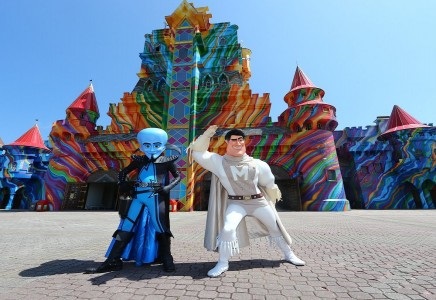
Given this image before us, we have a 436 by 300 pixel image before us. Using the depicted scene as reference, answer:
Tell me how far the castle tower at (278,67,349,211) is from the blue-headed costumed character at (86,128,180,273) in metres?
11.9

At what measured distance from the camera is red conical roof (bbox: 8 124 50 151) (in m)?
19.5

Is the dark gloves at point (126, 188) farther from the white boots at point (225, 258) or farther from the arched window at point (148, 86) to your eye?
the arched window at point (148, 86)

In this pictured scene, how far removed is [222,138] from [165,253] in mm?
11518

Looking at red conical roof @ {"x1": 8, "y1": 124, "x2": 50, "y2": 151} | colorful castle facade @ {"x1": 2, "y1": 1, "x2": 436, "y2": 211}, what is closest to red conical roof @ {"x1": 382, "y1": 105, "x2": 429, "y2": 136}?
colorful castle facade @ {"x1": 2, "y1": 1, "x2": 436, "y2": 211}

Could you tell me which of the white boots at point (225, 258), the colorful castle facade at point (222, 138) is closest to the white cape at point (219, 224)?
the white boots at point (225, 258)

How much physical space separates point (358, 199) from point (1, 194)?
2901 cm

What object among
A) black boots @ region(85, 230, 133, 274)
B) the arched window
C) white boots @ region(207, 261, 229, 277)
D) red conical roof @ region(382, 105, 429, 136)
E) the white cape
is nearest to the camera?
white boots @ region(207, 261, 229, 277)

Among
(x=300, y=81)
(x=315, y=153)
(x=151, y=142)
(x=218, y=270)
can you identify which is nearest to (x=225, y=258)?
(x=218, y=270)

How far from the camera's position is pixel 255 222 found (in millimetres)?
3236

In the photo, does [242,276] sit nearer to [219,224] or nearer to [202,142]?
[219,224]

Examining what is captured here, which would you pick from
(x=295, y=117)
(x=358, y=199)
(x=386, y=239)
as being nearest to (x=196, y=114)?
(x=295, y=117)

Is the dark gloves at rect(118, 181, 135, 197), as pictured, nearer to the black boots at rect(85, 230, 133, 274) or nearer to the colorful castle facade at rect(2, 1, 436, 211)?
the black boots at rect(85, 230, 133, 274)

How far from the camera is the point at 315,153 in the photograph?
13688 mm

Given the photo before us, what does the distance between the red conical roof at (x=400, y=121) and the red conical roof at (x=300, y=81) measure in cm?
722
